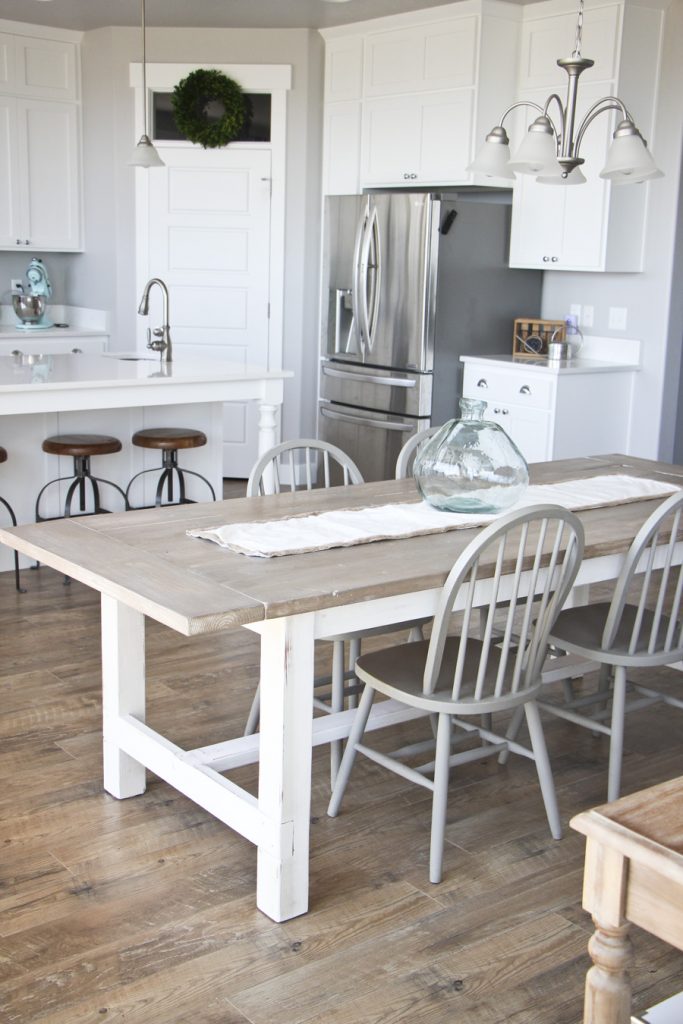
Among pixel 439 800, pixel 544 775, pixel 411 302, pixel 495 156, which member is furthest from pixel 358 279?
pixel 439 800

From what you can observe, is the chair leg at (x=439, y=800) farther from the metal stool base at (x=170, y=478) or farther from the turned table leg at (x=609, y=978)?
the metal stool base at (x=170, y=478)

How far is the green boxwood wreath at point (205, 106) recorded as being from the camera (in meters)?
6.39

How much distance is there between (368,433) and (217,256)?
4.99ft

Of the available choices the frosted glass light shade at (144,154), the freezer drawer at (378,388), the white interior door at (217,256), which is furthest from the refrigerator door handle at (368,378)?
the frosted glass light shade at (144,154)

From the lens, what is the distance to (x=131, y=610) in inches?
107

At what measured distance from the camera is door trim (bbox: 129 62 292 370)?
A: 6.44 meters

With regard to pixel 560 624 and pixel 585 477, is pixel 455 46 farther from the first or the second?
pixel 560 624

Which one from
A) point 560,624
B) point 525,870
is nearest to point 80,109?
point 560,624

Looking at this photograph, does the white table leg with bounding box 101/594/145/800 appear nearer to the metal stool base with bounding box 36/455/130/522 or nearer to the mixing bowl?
the metal stool base with bounding box 36/455/130/522

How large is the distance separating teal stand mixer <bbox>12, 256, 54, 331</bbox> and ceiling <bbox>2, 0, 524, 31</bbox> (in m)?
1.42

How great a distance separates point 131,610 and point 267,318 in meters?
4.30

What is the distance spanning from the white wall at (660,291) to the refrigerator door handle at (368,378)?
1003 mm

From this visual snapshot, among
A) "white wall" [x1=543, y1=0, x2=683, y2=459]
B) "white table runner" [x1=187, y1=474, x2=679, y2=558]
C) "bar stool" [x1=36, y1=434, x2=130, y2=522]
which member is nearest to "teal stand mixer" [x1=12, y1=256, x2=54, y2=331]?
"bar stool" [x1=36, y1=434, x2=130, y2=522]

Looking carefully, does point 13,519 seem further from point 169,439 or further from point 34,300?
point 34,300
